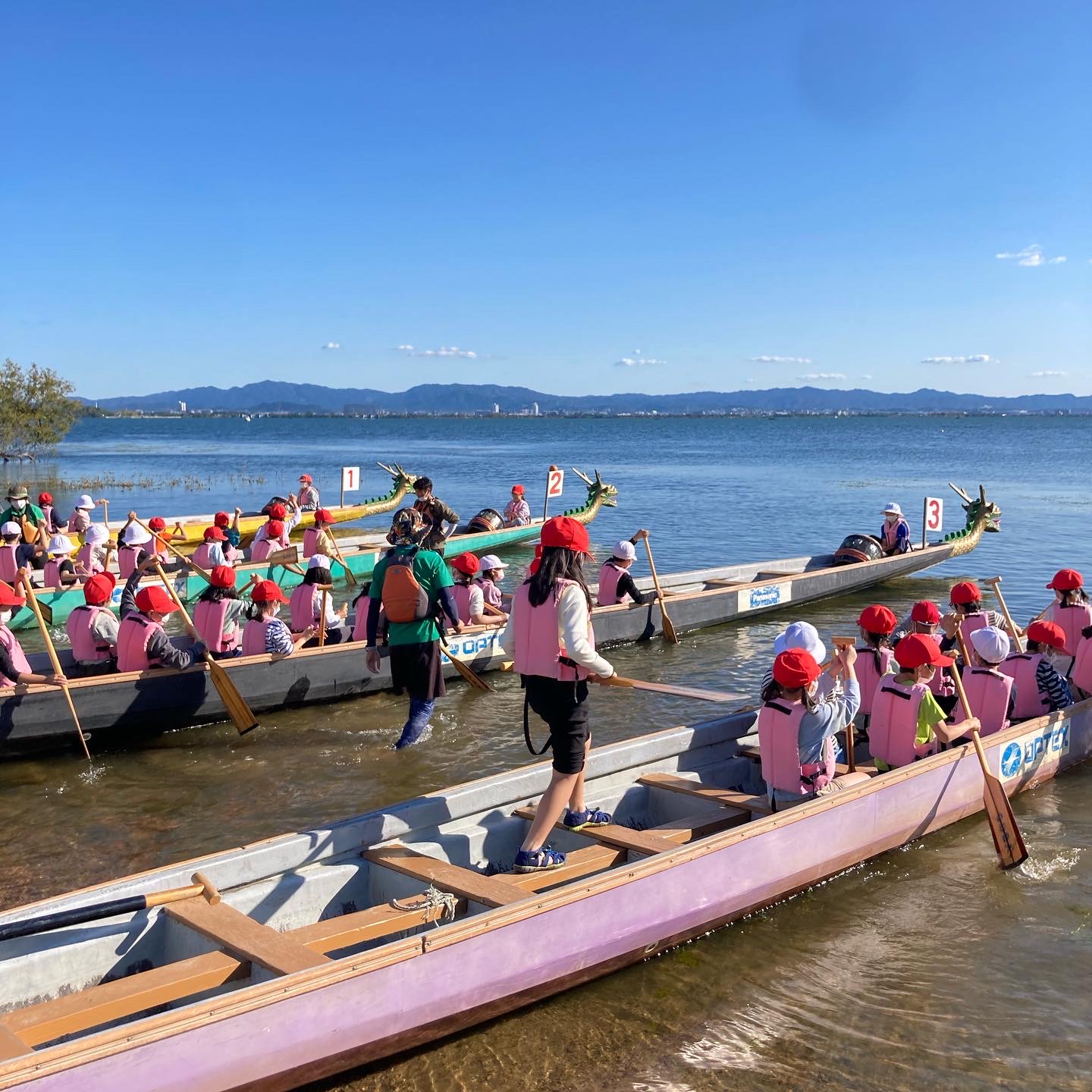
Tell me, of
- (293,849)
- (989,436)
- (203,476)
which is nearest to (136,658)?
(293,849)

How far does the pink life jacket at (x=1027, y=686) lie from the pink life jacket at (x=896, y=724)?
134 cm

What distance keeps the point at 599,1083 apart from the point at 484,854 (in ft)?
5.89

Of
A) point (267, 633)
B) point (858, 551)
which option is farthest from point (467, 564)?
point (858, 551)

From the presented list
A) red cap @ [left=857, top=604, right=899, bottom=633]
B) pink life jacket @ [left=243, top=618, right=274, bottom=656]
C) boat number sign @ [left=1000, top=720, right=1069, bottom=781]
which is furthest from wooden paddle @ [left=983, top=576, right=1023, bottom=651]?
pink life jacket @ [left=243, top=618, right=274, bottom=656]

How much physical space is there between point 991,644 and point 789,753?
7.23 ft

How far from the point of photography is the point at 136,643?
9359 millimetres

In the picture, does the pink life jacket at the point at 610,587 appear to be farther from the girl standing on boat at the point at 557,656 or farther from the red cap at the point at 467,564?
the girl standing on boat at the point at 557,656

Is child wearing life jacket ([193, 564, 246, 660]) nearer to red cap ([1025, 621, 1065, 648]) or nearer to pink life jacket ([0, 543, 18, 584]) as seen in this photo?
pink life jacket ([0, 543, 18, 584])

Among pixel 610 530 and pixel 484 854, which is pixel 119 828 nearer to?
pixel 484 854

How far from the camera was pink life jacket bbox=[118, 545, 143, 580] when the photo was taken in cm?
1372

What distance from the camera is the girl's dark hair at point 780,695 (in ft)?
20.1

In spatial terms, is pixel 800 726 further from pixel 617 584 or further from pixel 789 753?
pixel 617 584

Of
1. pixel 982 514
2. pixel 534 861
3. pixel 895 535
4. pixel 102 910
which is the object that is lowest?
pixel 534 861

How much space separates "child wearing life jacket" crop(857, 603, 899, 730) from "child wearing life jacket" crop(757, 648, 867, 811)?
4.19 ft
